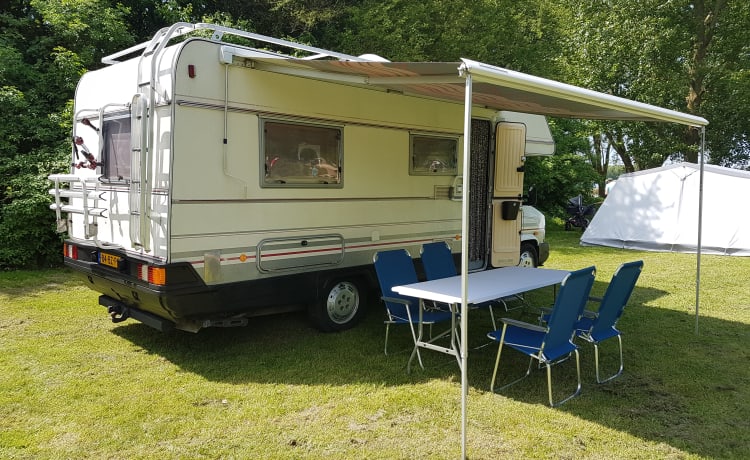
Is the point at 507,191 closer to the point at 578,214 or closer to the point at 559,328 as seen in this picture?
the point at 559,328

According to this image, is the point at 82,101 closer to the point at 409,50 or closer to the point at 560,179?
the point at 409,50

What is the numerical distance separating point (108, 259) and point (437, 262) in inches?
118

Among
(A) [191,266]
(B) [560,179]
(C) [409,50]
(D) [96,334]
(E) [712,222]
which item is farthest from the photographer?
(B) [560,179]

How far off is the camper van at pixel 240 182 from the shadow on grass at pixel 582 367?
38 centimetres

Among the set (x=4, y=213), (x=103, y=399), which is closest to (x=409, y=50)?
(x=4, y=213)

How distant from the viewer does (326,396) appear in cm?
402

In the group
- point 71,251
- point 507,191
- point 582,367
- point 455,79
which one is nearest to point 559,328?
point 582,367

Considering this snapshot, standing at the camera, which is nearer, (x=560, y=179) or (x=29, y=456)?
(x=29, y=456)

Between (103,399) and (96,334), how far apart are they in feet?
5.25

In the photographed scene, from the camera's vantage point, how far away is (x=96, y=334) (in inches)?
209

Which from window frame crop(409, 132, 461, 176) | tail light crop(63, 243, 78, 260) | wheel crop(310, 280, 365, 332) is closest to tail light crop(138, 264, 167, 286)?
tail light crop(63, 243, 78, 260)

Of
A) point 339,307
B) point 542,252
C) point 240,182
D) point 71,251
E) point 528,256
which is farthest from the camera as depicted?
point 542,252

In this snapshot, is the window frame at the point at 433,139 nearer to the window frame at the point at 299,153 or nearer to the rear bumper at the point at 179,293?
the window frame at the point at 299,153

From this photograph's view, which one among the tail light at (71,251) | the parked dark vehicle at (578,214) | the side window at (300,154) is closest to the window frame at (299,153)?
the side window at (300,154)
